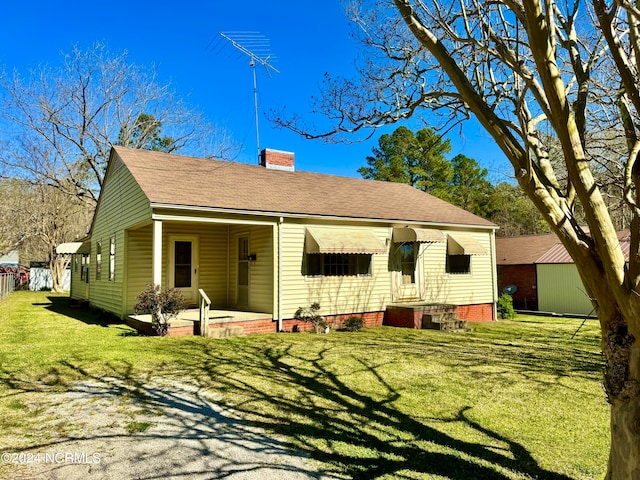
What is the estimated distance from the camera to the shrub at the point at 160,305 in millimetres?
9805

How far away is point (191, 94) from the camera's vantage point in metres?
27.4

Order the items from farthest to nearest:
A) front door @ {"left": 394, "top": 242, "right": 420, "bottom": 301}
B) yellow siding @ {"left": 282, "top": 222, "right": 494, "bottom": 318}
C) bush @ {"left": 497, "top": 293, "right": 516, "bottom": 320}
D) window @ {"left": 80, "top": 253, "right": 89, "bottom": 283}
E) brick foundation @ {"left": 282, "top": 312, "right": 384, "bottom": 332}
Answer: window @ {"left": 80, "top": 253, "right": 89, "bottom": 283} → bush @ {"left": 497, "top": 293, "right": 516, "bottom": 320} → front door @ {"left": 394, "top": 242, "right": 420, "bottom": 301} → yellow siding @ {"left": 282, "top": 222, "right": 494, "bottom": 318} → brick foundation @ {"left": 282, "top": 312, "right": 384, "bottom": 332}

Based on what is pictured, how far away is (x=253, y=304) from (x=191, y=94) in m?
19.3

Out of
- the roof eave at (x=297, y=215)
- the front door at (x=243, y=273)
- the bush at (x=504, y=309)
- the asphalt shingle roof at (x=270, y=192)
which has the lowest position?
the bush at (x=504, y=309)

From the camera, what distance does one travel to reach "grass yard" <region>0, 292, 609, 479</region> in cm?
395

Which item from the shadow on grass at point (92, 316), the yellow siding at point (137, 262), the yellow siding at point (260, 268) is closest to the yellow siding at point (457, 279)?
the yellow siding at point (260, 268)

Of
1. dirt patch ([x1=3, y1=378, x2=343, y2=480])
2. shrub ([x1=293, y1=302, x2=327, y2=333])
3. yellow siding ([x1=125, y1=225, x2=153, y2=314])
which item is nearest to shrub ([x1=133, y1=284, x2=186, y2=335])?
yellow siding ([x1=125, y1=225, x2=153, y2=314])

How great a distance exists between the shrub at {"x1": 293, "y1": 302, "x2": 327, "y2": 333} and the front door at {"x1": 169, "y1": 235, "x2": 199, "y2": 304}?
3.77m

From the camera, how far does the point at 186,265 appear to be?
13.7 meters

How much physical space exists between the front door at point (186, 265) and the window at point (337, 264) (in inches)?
152

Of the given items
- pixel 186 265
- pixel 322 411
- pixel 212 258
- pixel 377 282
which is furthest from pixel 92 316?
pixel 322 411

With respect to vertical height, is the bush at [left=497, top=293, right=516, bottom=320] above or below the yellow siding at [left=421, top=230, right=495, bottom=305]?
below

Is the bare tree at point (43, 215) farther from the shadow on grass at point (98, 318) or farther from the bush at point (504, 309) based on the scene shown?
the bush at point (504, 309)

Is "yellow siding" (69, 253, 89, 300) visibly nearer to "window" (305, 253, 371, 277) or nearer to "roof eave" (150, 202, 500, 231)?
"roof eave" (150, 202, 500, 231)
